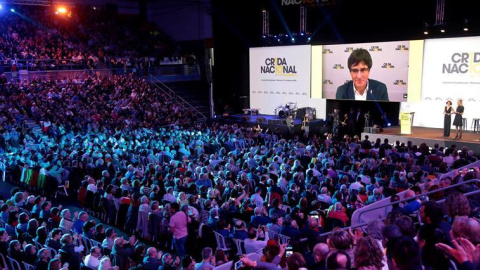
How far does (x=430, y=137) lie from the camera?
49.1ft

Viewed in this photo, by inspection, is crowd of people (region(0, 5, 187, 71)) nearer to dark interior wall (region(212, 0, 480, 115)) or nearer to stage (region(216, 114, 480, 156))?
dark interior wall (region(212, 0, 480, 115))

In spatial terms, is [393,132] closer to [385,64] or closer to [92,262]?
[385,64]

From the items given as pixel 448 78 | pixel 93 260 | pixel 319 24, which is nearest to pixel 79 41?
pixel 319 24

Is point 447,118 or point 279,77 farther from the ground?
point 279,77

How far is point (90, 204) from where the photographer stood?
31.1ft

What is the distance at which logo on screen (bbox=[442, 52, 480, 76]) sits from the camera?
15234 millimetres

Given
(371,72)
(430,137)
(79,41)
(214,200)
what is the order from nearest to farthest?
1. (214,200)
2. (430,137)
3. (371,72)
4. (79,41)

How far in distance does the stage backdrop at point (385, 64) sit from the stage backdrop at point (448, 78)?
69 cm

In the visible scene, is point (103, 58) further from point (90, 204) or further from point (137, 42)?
point (90, 204)

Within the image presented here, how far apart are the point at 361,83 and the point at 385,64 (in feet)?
4.12

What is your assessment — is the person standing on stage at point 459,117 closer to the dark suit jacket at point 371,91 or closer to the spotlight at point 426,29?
the spotlight at point 426,29

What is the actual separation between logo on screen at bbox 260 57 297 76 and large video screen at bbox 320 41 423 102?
71.1 inches

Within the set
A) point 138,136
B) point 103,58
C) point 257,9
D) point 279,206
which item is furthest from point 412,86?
point 103,58

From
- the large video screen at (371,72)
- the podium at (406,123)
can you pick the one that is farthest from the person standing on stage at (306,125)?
the podium at (406,123)
